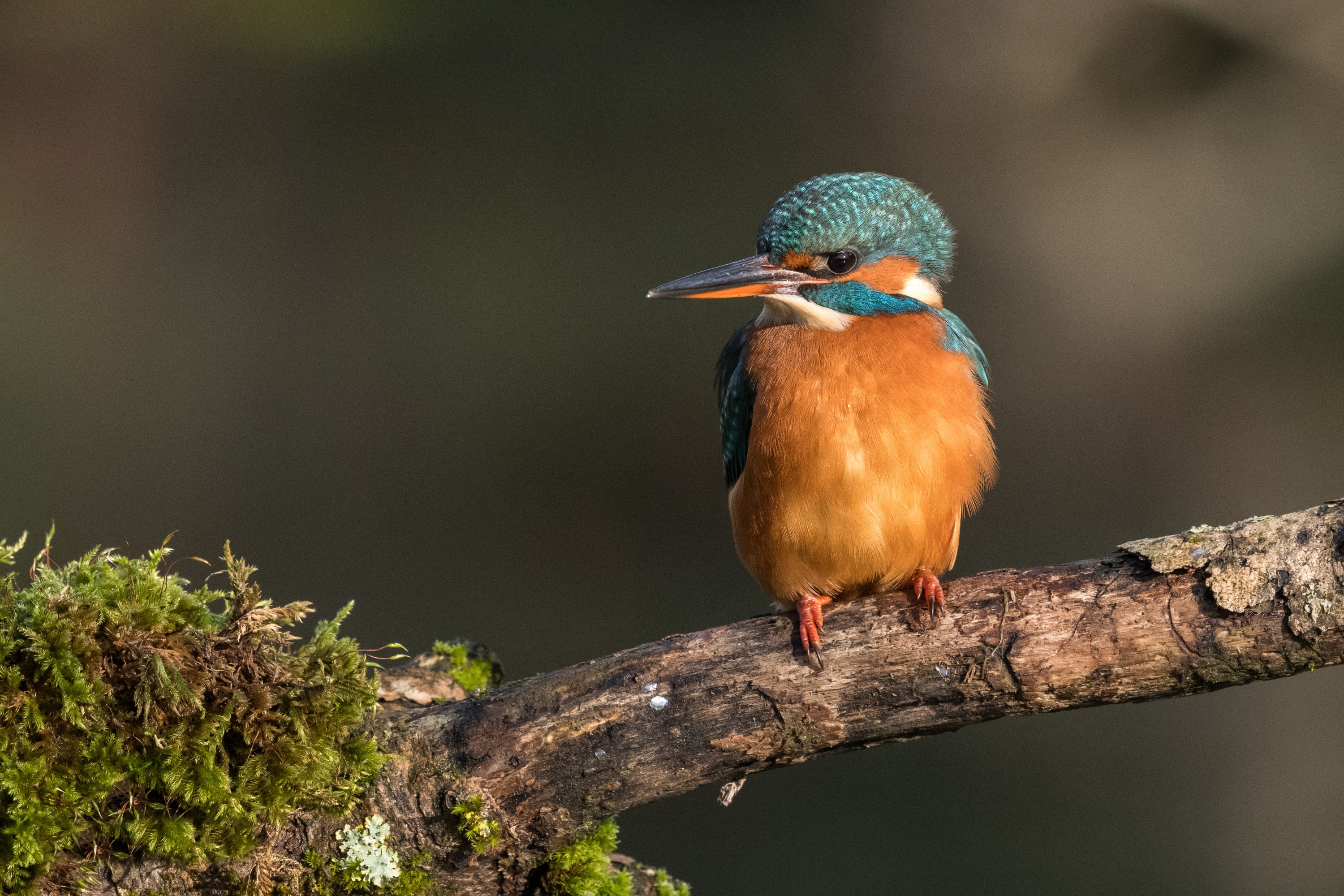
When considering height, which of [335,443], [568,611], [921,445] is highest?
[335,443]

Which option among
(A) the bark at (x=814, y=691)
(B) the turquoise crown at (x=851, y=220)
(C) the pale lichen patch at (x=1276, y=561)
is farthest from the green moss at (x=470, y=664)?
(C) the pale lichen patch at (x=1276, y=561)

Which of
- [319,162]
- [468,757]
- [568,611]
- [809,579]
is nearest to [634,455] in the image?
[568,611]

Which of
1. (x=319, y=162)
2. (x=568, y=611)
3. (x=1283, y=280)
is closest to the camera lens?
(x=1283, y=280)

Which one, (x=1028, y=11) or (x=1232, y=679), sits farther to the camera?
(x=1028, y=11)

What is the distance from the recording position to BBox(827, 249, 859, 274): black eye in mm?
2697

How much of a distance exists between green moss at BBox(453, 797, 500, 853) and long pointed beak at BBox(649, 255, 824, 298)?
122 centimetres

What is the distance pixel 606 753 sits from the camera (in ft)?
6.51

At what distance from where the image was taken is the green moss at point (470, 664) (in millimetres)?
2600

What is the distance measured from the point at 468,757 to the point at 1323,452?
5.16 meters

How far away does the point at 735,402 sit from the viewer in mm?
2770

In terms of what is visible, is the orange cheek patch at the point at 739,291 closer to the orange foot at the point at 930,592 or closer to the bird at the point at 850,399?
the bird at the point at 850,399

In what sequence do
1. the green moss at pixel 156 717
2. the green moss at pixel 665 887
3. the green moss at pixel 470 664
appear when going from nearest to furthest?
the green moss at pixel 156 717, the green moss at pixel 665 887, the green moss at pixel 470 664

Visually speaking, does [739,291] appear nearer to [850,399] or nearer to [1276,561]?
[850,399]

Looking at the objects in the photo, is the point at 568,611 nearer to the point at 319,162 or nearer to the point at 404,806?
the point at 319,162
